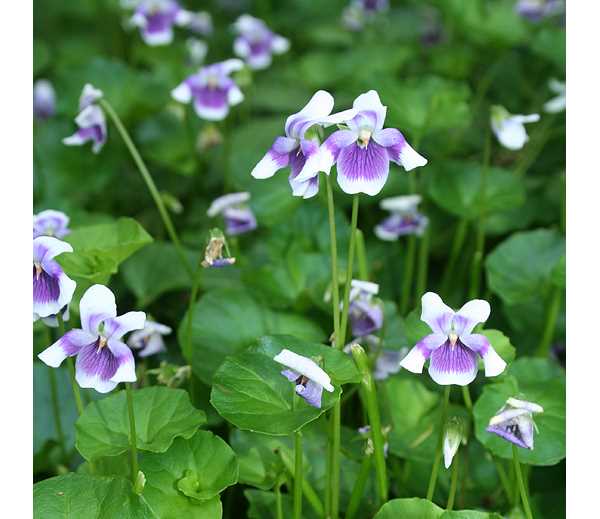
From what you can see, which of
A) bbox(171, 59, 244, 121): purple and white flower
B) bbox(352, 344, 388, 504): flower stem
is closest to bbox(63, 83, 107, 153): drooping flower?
bbox(171, 59, 244, 121): purple and white flower

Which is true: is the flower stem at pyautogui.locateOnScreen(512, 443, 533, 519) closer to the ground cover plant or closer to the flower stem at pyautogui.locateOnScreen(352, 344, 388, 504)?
the ground cover plant

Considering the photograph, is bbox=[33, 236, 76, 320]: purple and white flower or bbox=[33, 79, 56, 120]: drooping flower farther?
bbox=[33, 79, 56, 120]: drooping flower

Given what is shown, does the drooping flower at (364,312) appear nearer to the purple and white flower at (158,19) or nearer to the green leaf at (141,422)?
the green leaf at (141,422)

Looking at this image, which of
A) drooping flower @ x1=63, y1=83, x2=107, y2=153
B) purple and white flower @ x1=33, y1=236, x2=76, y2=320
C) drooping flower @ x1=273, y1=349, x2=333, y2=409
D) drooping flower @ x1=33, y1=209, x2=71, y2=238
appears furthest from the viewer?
drooping flower @ x1=63, y1=83, x2=107, y2=153

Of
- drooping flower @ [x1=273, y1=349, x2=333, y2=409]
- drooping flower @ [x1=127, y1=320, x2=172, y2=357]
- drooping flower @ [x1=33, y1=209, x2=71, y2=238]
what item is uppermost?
drooping flower @ [x1=33, y1=209, x2=71, y2=238]

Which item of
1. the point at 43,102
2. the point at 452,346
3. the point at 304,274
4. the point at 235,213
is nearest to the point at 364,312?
the point at 304,274
